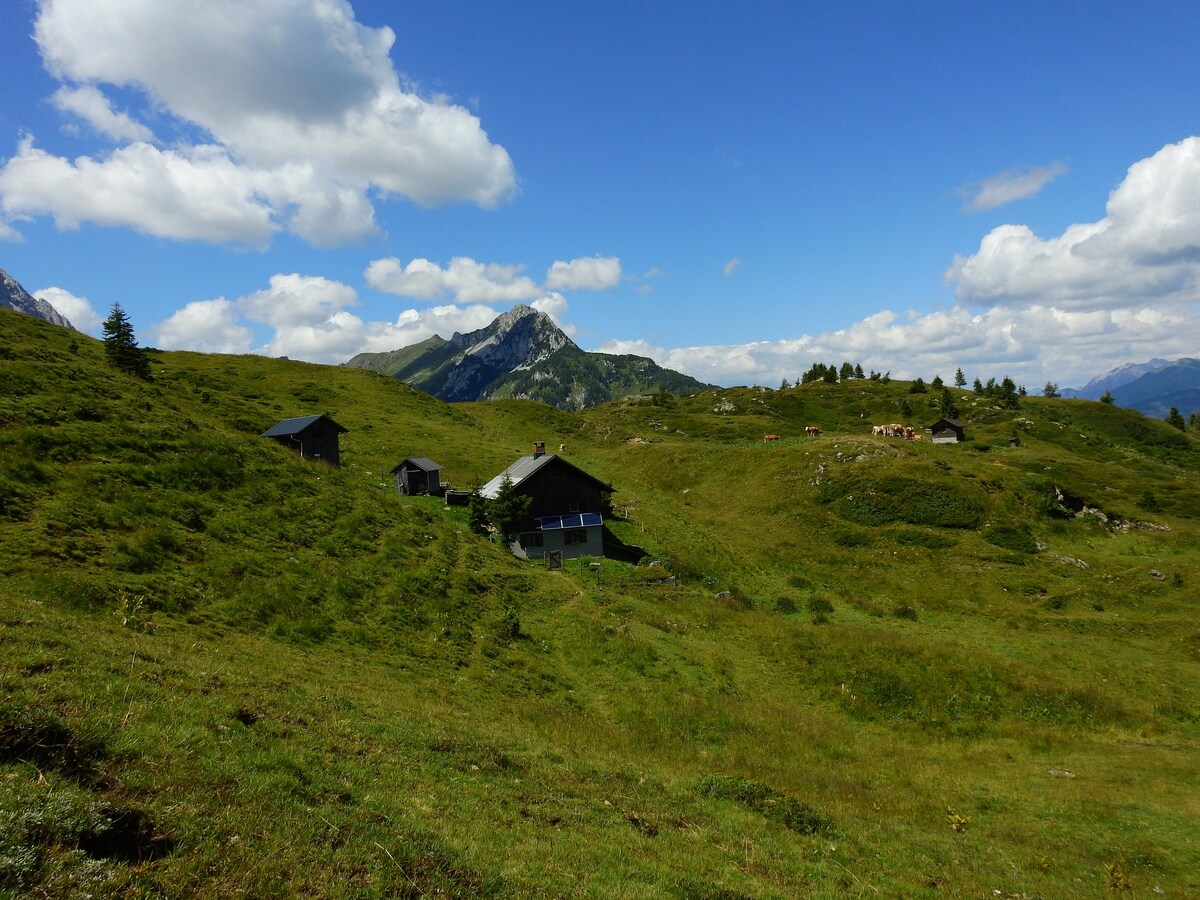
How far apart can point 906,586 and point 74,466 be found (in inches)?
2218

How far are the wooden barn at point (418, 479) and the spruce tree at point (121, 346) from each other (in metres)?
29.4

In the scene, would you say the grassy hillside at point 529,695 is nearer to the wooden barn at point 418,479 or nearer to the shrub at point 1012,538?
the shrub at point 1012,538

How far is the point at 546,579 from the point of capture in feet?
133

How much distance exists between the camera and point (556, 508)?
54.2 m

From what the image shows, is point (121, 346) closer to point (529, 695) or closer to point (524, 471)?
point (524, 471)

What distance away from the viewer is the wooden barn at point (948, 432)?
10225 cm

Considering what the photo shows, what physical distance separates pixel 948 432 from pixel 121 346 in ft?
405

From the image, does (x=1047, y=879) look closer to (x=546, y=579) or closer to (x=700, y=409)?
(x=546, y=579)

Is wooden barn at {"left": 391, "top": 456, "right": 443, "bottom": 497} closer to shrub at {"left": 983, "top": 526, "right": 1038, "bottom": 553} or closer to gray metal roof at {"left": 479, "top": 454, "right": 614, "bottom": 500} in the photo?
gray metal roof at {"left": 479, "top": 454, "right": 614, "bottom": 500}

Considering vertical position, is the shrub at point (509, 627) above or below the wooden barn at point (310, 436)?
below

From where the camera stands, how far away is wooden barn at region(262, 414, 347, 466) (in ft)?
185

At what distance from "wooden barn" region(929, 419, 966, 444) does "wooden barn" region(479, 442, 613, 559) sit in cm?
7750

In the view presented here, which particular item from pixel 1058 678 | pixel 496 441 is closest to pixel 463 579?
pixel 1058 678

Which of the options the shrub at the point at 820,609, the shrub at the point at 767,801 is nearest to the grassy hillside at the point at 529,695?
the shrub at the point at 767,801
